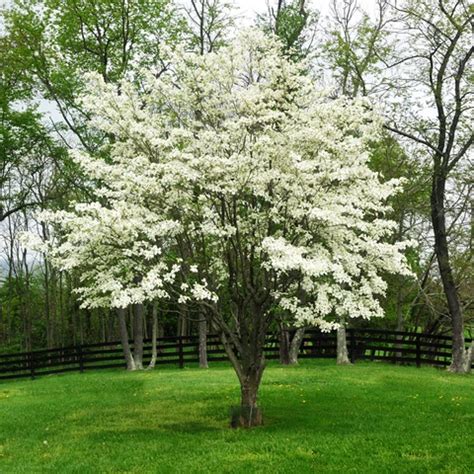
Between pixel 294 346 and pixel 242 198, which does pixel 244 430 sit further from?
pixel 294 346

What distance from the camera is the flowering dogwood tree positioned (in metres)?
9.11

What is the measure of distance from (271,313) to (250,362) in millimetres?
905

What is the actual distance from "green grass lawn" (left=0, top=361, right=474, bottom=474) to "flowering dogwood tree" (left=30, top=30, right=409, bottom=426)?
4.91 feet

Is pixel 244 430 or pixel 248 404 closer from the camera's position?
pixel 244 430

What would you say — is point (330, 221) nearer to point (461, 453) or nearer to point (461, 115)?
point (461, 453)

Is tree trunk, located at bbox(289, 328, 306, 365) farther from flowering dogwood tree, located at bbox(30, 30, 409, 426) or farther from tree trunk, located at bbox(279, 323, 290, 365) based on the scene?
flowering dogwood tree, located at bbox(30, 30, 409, 426)

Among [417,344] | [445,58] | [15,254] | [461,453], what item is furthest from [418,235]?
[15,254]

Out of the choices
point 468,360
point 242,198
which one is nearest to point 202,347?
point 468,360

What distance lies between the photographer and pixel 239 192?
9711 mm

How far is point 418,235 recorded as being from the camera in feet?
85.1

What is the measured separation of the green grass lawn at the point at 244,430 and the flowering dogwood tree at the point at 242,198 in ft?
4.91

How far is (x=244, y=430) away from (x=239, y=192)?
12.9 ft

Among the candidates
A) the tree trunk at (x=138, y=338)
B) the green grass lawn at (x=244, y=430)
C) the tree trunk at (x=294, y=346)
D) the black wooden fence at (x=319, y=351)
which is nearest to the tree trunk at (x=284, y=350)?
the tree trunk at (x=294, y=346)

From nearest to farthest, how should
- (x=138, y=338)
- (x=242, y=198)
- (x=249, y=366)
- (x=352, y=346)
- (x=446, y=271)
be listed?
(x=242, y=198)
(x=249, y=366)
(x=446, y=271)
(x=352, y=346)
(x=138, y=338)
